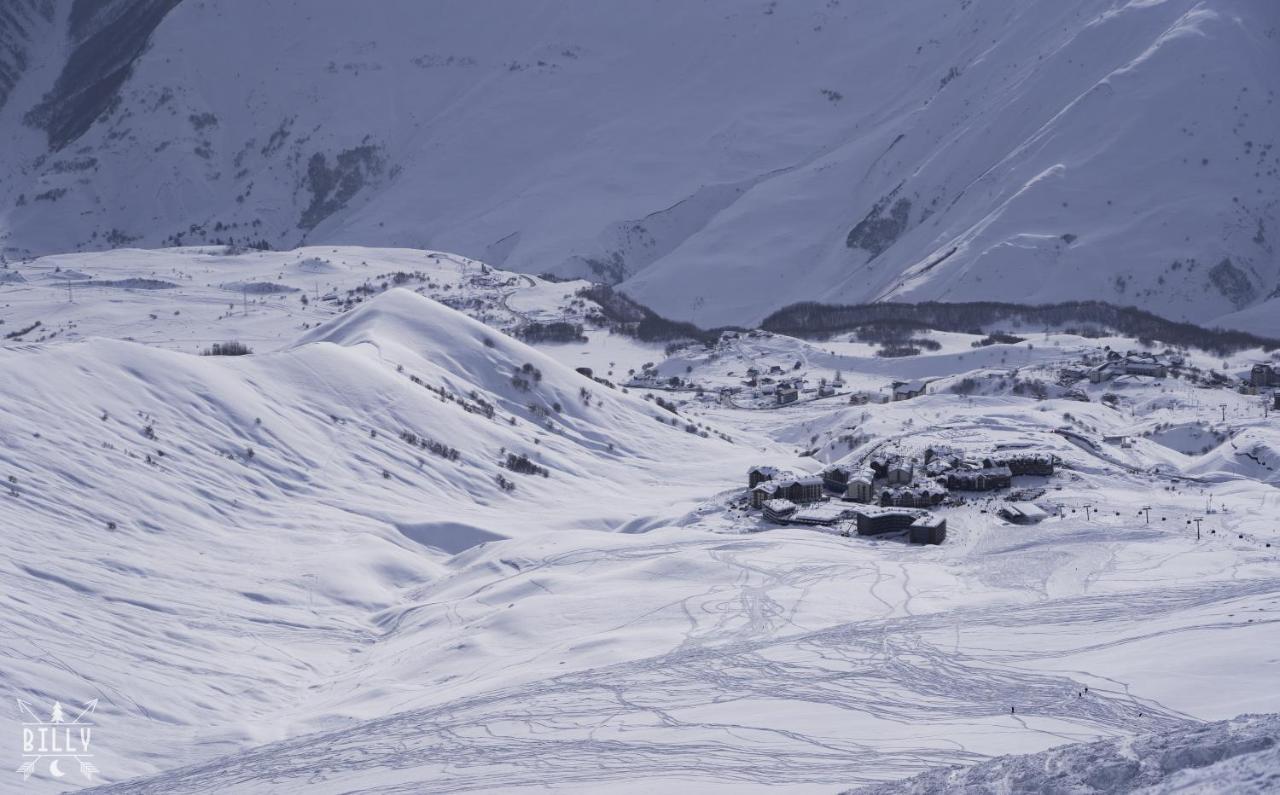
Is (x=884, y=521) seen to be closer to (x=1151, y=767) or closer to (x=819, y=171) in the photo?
(x=1151, y=767)

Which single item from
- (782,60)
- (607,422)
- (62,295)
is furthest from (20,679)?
(782,60)

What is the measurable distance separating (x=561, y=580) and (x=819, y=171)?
137 m

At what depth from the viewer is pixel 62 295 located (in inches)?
4075

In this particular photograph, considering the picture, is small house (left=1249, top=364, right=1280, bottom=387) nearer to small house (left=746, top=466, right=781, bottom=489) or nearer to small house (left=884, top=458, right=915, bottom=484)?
small house (left=884, top=458, right=915, bottom=484)

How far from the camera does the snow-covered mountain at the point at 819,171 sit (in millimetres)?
124938

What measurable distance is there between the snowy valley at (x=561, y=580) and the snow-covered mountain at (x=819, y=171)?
61985 millimetres

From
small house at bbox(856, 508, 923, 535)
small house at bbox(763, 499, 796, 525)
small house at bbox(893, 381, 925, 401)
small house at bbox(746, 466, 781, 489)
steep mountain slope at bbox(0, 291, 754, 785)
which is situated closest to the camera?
steep mountain slope at bbox(0, 291, 754, 785)

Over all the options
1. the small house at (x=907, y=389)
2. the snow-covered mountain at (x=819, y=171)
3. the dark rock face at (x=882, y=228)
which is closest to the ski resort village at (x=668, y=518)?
the small house at (x=907, y=389)

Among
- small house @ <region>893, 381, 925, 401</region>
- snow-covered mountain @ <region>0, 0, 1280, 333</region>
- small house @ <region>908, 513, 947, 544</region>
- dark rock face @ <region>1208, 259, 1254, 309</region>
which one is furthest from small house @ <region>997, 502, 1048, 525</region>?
dark rock face @ <region>1208, 259, 1254, 309</region>

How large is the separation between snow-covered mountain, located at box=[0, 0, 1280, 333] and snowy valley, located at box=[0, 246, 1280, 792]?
6198 centimetres

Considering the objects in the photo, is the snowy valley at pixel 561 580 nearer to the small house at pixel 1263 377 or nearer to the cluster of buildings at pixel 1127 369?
the cluster of buildings at pixel 1127 369

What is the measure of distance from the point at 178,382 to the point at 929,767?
106 feet

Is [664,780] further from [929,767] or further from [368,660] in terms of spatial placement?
[368,660]

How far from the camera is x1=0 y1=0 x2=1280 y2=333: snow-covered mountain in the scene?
124938mm
